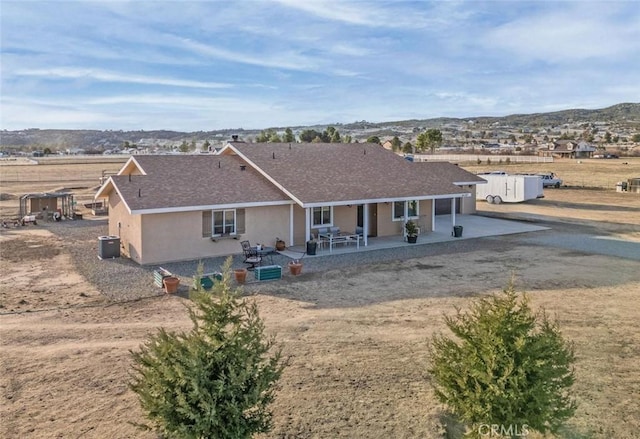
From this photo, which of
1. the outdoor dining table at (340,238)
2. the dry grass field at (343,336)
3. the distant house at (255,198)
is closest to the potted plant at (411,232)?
the distant house at (255,198)

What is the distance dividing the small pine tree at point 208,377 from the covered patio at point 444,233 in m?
14.9

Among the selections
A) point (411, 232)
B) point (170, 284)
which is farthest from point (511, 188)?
point (170, 284)

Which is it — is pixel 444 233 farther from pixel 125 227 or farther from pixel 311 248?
pixel 125 227

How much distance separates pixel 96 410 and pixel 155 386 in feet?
9.89

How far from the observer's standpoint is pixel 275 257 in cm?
2114

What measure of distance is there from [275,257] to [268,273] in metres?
3.61

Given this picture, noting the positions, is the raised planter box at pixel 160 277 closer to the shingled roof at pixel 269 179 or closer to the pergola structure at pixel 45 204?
the shingled roof at pixel 269 179

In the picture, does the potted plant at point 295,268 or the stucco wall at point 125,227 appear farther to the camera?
the stucco wall at point 125,227

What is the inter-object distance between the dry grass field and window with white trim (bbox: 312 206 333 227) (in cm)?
498

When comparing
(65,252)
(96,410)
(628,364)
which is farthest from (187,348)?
(65,252)

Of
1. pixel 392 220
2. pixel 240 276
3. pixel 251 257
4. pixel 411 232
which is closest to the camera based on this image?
pixel 240 276

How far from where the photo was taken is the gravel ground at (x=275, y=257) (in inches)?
664

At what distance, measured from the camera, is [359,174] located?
86.7ft

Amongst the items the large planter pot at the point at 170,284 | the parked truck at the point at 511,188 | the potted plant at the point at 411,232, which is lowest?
the large planter pot at the point at 170,284
